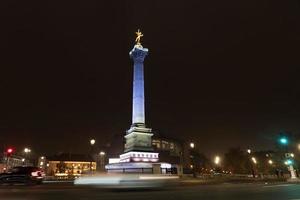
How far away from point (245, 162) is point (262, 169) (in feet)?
21.5

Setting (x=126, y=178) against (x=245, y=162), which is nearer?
(x=126, y=178)

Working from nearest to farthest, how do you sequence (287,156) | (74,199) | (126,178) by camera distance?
(74,199) < (126,178) < (287,156)

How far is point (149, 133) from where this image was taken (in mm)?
50781

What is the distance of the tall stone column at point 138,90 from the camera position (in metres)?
52.9

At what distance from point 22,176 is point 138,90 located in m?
32.1

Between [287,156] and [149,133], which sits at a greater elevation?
[149,133]

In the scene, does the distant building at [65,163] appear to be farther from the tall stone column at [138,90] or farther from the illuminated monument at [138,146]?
the illuminated monument at [138,146]

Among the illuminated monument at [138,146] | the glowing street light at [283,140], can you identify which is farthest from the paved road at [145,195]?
the illuminated monument at [138,146]

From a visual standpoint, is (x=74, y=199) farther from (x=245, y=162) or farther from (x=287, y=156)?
(x=245, y=162)

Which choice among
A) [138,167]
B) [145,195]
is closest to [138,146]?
[138,167]

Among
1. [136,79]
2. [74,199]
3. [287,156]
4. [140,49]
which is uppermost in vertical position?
[140,49]

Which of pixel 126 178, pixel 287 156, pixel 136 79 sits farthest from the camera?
pixel 136 79

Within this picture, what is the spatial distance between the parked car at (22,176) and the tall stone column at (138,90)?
25980mm

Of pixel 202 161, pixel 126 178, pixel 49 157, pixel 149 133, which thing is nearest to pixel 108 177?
pixel 126 178
